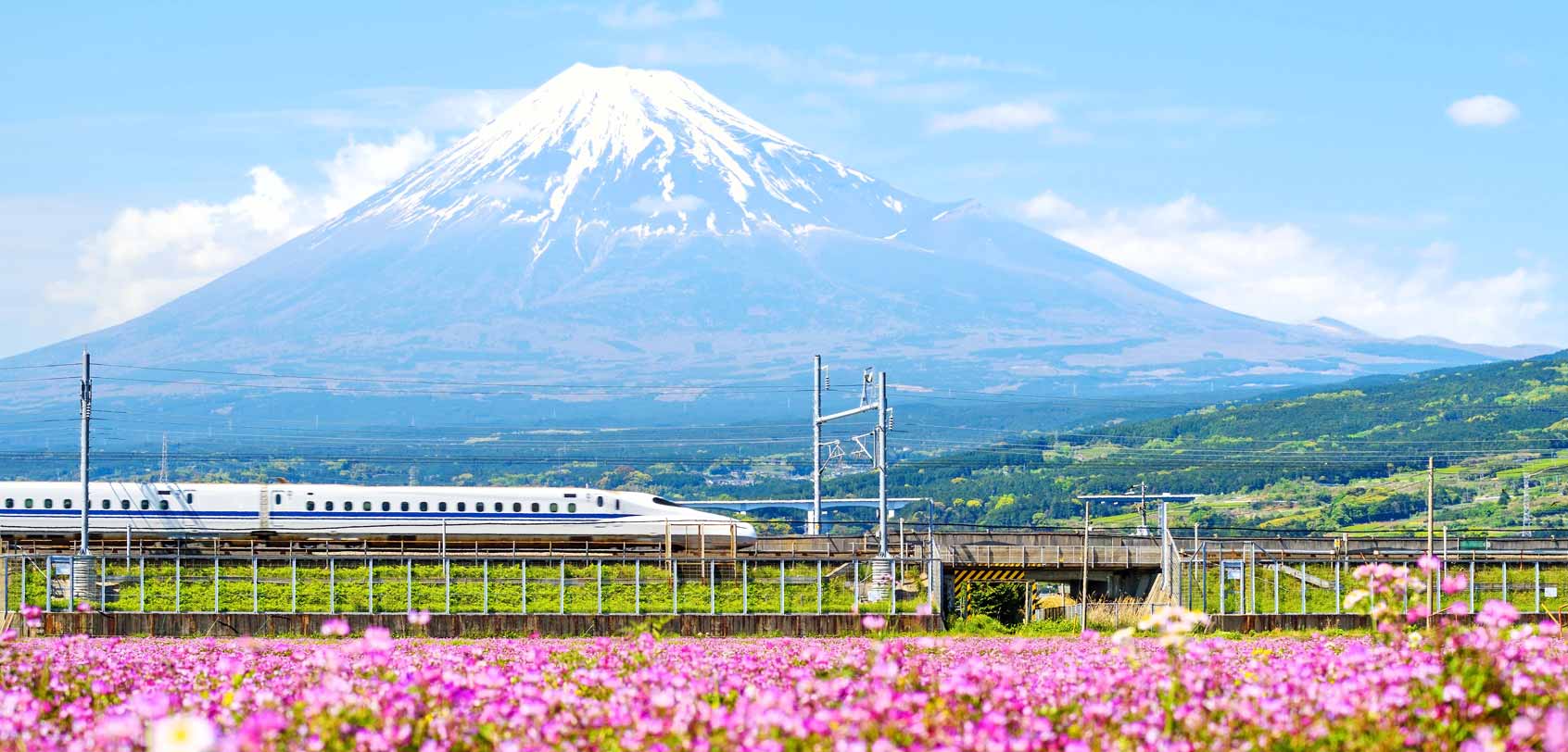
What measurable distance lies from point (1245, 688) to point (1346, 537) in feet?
184

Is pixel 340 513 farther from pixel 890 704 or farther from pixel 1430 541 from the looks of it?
pixel 890 704

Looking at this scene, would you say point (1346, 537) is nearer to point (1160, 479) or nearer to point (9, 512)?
point (9, 512)

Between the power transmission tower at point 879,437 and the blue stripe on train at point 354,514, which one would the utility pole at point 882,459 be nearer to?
the power transmission tower at point 879,437

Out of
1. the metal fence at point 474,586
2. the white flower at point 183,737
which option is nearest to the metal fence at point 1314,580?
the metal fence at point 474,586

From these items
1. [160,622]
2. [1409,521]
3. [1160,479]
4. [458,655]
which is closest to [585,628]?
[160,622]

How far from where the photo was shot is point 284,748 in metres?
10.0

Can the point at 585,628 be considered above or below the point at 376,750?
below

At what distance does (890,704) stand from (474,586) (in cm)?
4440

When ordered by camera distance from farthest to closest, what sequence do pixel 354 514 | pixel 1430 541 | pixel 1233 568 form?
pixel 354 514 → pixel 1233 568 → pixel 1430 541

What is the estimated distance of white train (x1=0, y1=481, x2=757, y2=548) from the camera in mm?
66562

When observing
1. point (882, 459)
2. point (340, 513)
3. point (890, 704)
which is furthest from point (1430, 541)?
point (340, 513)

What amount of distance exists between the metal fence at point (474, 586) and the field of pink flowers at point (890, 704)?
103ft

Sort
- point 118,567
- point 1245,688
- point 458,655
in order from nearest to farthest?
point 1245,688, point 458,655, point 118,567

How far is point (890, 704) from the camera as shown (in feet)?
32.2
